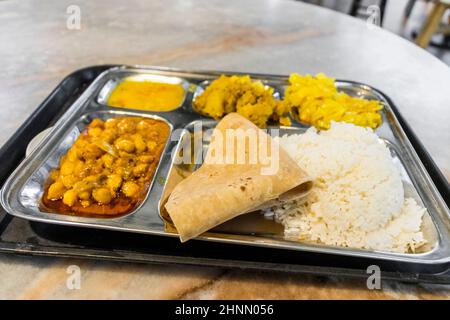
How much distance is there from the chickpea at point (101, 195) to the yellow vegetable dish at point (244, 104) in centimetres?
86

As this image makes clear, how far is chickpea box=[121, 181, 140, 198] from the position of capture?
1.59 meters

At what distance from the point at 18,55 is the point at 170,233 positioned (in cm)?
257

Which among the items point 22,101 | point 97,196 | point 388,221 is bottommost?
point 22,101

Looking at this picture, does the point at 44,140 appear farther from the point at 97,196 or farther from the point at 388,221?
the point at 388,221

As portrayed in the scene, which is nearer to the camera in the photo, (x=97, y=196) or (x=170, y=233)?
(x=170, y=233)

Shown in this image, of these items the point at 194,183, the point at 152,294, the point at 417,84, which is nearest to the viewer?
the point at 152,294

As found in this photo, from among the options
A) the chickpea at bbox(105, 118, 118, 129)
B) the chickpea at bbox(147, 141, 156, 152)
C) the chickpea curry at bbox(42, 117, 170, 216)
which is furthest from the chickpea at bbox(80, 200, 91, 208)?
the chickpea at bbox(105, 118, 118, 129)

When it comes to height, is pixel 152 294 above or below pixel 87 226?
below

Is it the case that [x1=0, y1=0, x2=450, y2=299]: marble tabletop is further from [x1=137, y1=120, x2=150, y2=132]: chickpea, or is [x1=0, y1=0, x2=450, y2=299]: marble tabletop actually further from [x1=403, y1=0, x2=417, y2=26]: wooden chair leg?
[x1=403, y1=0, x2=417, y2=26]: wooden chair leg

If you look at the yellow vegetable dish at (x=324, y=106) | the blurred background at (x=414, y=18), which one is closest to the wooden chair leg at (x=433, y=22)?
the blurred background at (x=414, y=18)

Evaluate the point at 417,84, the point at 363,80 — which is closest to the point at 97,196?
the point at 363,80

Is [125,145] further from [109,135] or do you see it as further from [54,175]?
[54,175]

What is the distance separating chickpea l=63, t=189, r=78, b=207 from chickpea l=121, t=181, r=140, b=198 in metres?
0.21

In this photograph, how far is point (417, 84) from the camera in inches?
113
